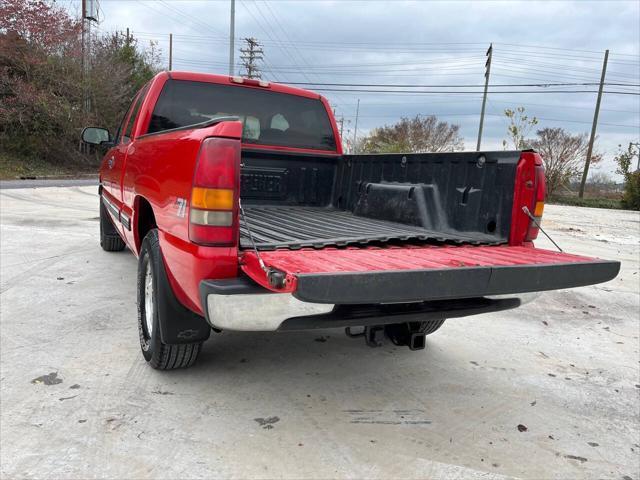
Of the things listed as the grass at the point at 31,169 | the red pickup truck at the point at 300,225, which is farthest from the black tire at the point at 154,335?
the grass at the point at 31,169

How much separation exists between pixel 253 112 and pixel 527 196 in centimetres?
255

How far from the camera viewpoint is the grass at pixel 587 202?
87.9 ft

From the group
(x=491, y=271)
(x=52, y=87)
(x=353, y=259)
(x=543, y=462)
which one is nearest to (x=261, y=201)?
(x=353, y=259)

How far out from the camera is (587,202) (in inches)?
1078

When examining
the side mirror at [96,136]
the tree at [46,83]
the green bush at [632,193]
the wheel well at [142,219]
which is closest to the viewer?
the wheel well at [142,219]

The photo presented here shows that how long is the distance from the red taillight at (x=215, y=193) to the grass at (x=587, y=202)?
28.2 m

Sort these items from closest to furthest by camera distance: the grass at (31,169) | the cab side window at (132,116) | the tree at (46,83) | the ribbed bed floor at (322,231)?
the ribbed bed floor at (322,231)
the cab side window at (132,116)
the grass at (31,169)
the tree at (46,83)

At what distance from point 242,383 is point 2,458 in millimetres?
1294

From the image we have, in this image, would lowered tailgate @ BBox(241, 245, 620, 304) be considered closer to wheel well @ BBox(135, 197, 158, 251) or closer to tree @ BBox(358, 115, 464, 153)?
wheel well @ BBox(135, 197, 158, 251)

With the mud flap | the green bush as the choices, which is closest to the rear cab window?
the mud flap

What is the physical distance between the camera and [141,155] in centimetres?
353

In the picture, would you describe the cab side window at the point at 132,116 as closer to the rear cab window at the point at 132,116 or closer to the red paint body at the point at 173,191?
the rear cab window at the point at 132,116

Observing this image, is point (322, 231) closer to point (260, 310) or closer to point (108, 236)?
point (260, 310)

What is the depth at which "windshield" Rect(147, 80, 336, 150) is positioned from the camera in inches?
163
